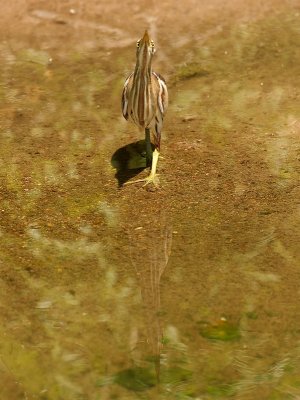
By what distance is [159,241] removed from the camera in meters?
5.98

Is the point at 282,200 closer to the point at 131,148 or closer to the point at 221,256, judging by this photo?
the point at 221,256

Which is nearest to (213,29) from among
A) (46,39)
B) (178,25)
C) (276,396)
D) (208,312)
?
(178,25)

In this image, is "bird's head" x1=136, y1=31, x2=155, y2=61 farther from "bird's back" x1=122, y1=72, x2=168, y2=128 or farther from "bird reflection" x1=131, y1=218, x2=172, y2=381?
"bird reflection" x1=131, y1=218, x2=172, y2=381

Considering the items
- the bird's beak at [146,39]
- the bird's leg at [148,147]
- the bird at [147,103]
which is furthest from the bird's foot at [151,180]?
the bird's beak at [146,39]

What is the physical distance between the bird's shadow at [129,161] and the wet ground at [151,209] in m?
0.02

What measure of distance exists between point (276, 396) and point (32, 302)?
1660 millimetres

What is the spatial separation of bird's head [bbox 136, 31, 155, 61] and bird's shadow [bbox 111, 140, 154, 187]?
3.15ft

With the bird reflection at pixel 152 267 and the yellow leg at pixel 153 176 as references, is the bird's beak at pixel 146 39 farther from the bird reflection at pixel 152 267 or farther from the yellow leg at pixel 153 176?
the bird reflection at pixel 152 267

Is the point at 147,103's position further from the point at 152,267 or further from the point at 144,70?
the point at 152,267

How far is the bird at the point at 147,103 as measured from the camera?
656 centimetres

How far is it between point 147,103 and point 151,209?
869 millimetres

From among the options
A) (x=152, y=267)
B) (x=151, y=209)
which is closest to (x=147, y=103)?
(x=151, y=209)

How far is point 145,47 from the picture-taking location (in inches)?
247

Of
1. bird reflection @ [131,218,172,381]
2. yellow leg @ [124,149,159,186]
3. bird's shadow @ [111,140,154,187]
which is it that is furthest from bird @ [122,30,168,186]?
bird reflection @ [131,218,172,381]
